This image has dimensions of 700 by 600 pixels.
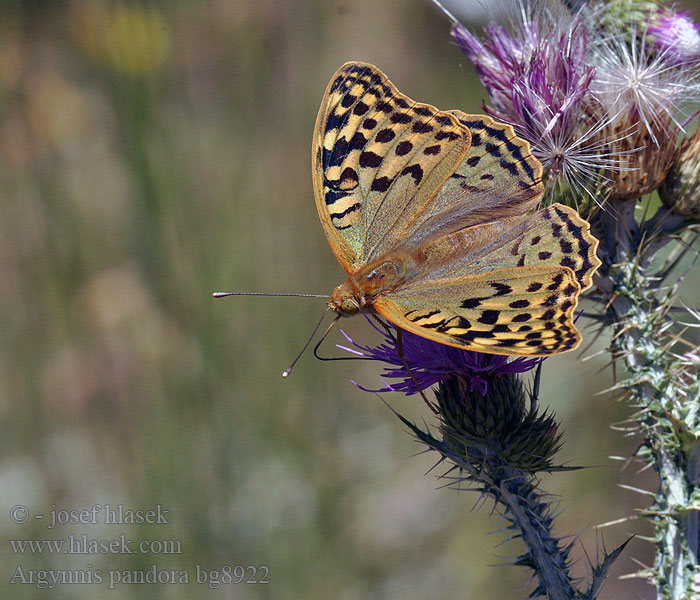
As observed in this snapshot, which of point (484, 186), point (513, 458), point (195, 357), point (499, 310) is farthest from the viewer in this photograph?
point (195, 357)

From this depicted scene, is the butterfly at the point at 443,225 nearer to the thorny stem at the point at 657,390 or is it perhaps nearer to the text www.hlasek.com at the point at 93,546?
the thorny stem at the point at 657,390

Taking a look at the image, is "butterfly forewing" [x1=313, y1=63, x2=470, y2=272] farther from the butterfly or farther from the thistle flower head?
the thistle flower head

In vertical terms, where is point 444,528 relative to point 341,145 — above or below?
below

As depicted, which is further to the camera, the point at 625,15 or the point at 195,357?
the point at 195,357

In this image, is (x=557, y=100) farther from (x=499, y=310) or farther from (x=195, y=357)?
(x=195, y=357)

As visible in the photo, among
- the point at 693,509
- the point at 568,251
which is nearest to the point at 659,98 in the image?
the point at 568,251

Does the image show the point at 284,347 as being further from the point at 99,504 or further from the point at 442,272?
the point at 442,272

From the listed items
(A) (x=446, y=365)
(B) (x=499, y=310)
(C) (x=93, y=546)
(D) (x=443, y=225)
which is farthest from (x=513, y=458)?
(C) (x=93, y=546)
